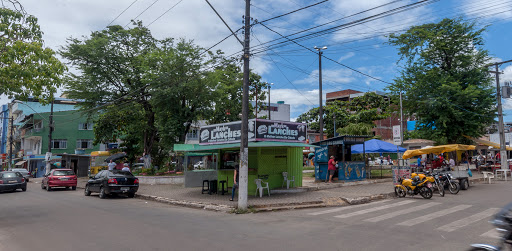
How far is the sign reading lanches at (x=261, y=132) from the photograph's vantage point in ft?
50.2

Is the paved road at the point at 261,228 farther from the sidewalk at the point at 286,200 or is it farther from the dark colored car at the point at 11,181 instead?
the dark colored car at the point at 11,181

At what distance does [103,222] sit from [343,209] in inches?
311

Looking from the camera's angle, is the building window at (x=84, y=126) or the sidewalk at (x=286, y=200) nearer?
the sidewalk at (x=286, y=200)

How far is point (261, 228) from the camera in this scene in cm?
899

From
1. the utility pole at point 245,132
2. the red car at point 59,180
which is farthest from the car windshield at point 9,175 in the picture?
the utility pole at point 245,132

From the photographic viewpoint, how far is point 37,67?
11953 millimetres

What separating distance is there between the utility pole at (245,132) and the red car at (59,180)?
17.0 metres

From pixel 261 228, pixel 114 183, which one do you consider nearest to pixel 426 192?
pixel 261 228

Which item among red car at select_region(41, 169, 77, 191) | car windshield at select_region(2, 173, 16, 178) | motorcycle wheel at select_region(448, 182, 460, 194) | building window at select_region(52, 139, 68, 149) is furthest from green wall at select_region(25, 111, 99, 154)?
motorcycle wheel at select_region(448, 182, 460, 194)

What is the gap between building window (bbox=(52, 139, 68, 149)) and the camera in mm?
48625

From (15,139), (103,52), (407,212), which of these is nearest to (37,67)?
(407,212)

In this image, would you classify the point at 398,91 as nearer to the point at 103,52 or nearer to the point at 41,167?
the point at 103,52

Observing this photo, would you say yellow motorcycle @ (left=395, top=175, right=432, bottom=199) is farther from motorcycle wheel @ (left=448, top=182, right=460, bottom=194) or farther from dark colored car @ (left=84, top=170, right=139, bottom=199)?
dark colored car @ (left=84, top=170, right=139, bottom=199)

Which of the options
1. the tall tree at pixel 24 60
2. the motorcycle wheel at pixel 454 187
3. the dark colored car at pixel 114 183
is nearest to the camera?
the tall tree at pixel 24 60
